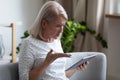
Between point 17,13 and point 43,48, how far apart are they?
1609mm

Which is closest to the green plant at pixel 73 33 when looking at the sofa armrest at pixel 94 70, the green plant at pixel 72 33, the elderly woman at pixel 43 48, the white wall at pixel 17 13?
the green plant at pixel 72 33

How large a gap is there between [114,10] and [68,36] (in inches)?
23.0

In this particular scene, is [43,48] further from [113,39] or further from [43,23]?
[113,39]

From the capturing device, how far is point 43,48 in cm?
148

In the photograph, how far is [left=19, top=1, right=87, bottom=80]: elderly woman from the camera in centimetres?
139

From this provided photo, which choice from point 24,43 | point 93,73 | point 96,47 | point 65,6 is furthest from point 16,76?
point 65,6

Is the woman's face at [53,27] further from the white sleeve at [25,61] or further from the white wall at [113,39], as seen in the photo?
the white wall at [113,39]

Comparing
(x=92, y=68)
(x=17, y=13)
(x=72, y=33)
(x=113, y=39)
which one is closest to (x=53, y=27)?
(x=92, y=68)

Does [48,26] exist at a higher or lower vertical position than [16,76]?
higher

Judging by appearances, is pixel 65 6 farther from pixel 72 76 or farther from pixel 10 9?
pixel 72 76

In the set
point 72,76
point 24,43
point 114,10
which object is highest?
point 114,10

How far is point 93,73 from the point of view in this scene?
1.79 m

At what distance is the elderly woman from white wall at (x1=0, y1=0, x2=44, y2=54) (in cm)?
130

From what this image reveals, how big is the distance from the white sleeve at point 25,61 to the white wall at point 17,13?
1.36m
